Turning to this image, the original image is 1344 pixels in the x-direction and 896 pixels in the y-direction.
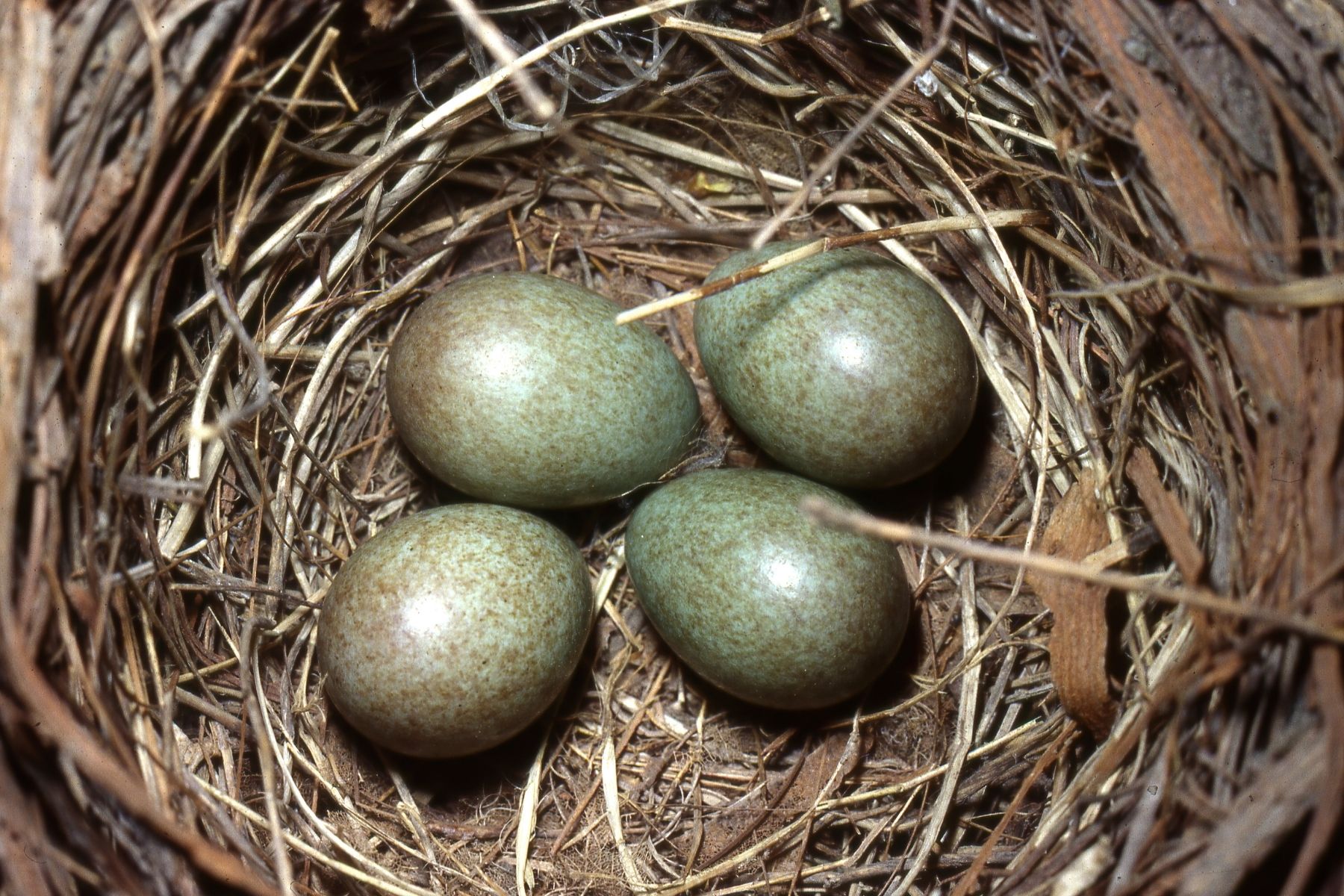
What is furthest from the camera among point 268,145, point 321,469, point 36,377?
point 321,469

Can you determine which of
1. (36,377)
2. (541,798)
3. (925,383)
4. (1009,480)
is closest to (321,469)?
(36,377)

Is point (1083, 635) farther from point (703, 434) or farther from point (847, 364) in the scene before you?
point (703, 434)

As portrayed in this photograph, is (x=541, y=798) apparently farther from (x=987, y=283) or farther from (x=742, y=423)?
(x=987, y=283)

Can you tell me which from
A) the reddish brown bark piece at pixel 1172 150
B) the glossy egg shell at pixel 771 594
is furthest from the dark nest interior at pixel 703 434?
the glossy egg shell at pixel 771 594

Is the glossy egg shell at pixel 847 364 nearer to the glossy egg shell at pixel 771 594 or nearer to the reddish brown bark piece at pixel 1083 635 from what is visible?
the glossy egg shell at pixel 771 594

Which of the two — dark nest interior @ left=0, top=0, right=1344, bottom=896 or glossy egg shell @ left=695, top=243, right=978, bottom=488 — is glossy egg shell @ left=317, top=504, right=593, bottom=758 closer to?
dark nest interior @ left=0, top=0, right=1344, bottom=896

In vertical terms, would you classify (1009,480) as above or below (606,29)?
below
